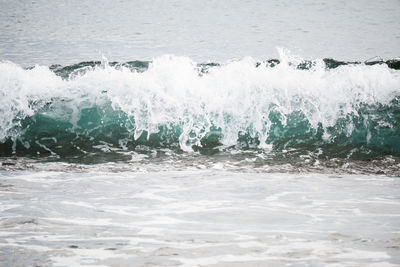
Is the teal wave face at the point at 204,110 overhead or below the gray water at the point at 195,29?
below

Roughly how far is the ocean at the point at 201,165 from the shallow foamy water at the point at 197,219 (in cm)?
2

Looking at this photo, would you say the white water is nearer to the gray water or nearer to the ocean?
the ocean

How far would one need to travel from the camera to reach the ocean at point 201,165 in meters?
3.60

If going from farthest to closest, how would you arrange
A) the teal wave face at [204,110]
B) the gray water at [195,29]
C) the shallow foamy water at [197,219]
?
the gray water at [195,29] < the teal wave face at [204,110] < the shallow foamy water at [197,219]

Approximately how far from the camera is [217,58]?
64.0 feet

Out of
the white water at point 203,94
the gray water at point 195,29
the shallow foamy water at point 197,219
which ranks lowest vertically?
the shallow foamy water at point 197,219

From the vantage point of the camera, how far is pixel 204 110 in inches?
329

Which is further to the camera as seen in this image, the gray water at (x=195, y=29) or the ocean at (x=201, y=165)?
the gray water at (x=195, y=29)

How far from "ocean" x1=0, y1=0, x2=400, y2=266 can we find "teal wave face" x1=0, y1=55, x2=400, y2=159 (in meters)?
0.02

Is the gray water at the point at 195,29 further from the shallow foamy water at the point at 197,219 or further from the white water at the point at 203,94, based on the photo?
the shallow foamy water at the point at 197,219

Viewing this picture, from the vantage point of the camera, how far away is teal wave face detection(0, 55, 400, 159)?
7.51 metres

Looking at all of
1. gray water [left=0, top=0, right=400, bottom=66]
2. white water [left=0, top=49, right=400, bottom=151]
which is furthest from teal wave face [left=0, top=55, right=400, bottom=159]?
gray water [left=0, top=0, right=400, bottom=66]

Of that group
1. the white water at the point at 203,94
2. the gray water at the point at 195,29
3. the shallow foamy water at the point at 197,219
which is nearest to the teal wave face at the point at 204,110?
the white water at the point at 203,94

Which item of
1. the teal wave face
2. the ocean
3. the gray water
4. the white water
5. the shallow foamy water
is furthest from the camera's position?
the gray water
